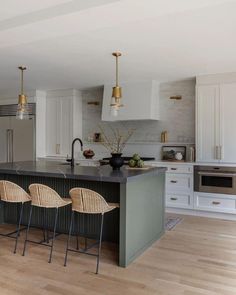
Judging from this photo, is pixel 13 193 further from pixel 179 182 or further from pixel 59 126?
pixel 59 126

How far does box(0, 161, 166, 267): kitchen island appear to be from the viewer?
3.04 metres

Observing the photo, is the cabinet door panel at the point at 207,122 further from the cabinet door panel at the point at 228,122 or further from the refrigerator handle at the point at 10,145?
the refrigerator handle at the point at 10,145

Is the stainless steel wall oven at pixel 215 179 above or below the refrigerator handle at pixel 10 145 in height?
below

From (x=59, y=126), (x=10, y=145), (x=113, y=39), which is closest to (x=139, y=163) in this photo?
(x=113, y=39)

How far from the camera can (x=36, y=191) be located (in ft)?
10.9

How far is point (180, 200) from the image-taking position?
526cm

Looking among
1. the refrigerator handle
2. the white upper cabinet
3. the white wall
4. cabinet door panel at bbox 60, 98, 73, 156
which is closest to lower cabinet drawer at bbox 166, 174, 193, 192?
the white wall

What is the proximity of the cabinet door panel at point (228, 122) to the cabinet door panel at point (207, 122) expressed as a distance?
0.27 feet

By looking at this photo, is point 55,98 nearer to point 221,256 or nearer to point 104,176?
point 104,176

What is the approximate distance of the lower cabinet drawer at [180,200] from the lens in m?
5.17

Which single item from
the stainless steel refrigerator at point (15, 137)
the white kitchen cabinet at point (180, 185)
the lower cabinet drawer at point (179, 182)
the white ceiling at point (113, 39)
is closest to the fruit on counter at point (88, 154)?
the stainless steel refrigerator at point (15, 137)

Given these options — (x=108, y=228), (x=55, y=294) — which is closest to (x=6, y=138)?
(x=108, y=228)

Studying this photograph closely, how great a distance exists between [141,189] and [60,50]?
2.02 m

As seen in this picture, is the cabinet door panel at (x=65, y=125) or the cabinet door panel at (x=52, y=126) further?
the cabinet door panel at (x=52, y=126)
